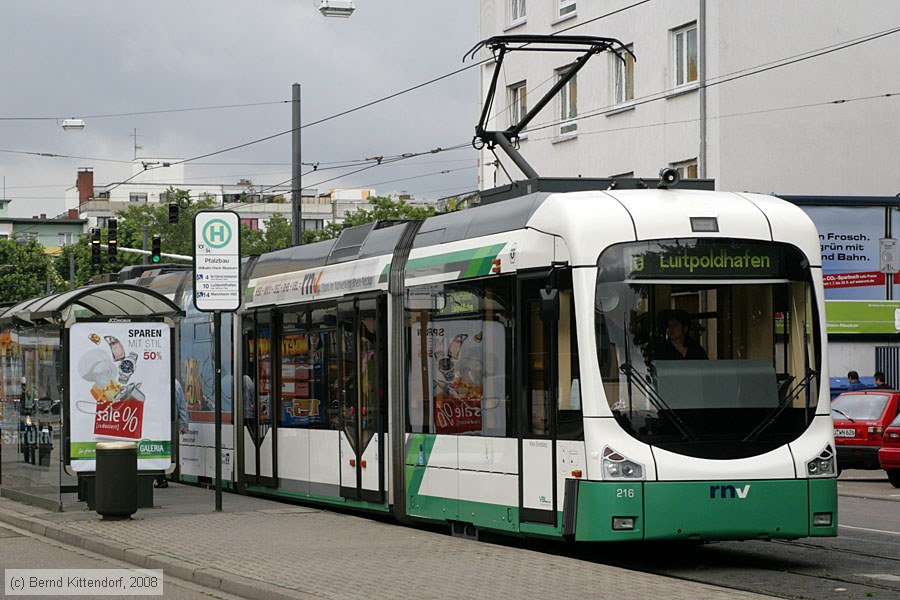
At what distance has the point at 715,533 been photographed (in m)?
11.7

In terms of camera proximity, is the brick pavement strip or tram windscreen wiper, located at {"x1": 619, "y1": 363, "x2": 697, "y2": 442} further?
tram windscreen wiper, located at {"x1": 619, "y1": 363, "x2": 697, "y2": 442}

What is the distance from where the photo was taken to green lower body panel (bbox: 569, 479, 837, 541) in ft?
38.0

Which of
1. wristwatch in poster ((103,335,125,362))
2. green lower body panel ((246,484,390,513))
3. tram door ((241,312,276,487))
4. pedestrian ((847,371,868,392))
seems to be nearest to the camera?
green lower body panel ((246,484,390,513))

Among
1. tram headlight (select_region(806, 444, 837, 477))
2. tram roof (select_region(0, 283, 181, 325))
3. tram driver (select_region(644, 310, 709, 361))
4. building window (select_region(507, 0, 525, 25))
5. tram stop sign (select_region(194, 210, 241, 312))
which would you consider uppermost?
building window (select_region(507, 0, 525, 25))

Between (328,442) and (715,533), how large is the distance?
6465mm

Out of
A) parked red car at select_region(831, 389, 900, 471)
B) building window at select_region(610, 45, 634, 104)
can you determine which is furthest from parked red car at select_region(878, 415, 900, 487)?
building window at select_region(610, 45, 634, 104)

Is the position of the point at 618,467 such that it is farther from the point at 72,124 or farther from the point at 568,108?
the point at 72,124

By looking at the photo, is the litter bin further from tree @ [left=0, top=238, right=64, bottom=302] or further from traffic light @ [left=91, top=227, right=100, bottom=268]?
tree @ [left=0, top=238, right=64, bottom=302]

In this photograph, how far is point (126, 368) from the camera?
18172 mm

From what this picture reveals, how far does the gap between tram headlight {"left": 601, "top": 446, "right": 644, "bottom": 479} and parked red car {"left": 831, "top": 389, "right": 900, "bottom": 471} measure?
15.2m

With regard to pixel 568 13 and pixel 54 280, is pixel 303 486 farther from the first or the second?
pixel 54 280

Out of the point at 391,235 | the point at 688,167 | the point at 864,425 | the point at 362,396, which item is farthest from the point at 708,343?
the point at 688,167

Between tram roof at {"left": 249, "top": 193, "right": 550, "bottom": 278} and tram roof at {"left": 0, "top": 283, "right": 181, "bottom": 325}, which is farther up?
tram roof at {"left": 249, "top": 193, "right": 550, "bottom": 278}

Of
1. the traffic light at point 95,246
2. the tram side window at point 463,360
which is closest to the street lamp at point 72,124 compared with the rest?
the traffic light at point 95,246
